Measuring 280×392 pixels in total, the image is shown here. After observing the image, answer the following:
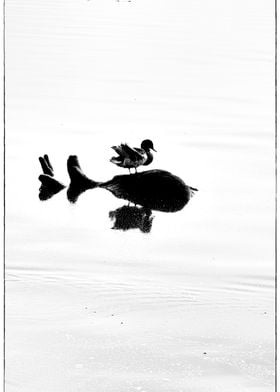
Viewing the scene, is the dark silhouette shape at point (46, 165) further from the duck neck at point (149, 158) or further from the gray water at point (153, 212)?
the duck neck at point (149, 158)

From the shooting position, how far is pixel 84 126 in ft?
A: 8.51

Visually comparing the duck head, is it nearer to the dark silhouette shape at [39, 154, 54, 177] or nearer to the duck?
the duck

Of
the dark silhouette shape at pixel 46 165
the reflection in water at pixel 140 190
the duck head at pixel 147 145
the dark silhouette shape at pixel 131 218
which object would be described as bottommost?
the dark silhouette shape at pixel 131 218

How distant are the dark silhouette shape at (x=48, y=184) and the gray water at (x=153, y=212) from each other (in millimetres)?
14

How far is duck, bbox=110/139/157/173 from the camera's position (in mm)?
2457

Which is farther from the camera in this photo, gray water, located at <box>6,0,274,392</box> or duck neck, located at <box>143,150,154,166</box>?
duck neck, located at <box>143,150,154,166</box>

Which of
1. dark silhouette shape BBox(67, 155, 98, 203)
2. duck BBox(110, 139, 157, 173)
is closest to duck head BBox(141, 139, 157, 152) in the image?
duck BBox(110, 139, 157, 173)

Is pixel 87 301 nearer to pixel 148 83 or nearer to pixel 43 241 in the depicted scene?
pixel 43 241

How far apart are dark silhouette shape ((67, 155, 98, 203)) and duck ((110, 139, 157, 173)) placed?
0.25 feet

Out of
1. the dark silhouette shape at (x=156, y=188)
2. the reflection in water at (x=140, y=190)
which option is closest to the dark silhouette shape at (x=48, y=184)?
the reflection in water at (x=140, y=190)

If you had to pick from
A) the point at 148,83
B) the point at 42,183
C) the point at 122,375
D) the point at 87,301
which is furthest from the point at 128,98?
the point at 122,375

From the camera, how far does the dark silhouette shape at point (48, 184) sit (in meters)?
2.51

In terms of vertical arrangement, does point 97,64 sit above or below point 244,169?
above

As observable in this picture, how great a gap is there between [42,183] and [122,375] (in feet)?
1.88
